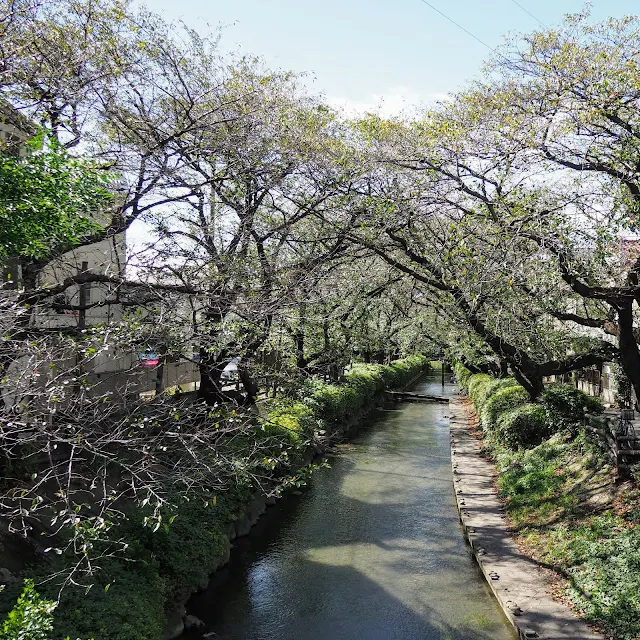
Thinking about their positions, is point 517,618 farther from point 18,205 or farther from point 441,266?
point 18,205

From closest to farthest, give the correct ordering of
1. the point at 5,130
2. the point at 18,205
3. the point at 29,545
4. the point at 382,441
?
the point at 18,205 < the point at 29,545 < the point at 5,130 < the point at 382,441

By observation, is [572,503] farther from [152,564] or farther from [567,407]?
[152,564]

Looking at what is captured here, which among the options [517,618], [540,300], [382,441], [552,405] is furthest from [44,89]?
[382,441]

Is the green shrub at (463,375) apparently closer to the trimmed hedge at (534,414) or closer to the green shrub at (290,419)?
the trimmed hedge at (534,414)

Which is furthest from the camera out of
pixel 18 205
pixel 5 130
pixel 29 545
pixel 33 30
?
pixel 5 130

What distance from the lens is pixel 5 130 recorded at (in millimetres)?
10672

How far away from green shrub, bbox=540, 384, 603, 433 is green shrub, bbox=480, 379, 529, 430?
288 centimetres

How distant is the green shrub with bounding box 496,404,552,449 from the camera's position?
14.8 metres

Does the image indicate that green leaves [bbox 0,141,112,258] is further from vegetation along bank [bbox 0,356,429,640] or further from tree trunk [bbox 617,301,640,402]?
tree trunk [bbox 617,301,640,402]

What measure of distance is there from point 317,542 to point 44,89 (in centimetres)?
983

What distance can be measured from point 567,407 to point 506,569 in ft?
18.2

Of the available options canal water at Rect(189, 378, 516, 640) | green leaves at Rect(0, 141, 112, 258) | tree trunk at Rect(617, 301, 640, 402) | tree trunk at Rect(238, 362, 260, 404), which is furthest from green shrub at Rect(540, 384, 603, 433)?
green leaves at Rect(0, 141, 112, 258)

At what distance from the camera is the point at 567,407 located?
45.2 ft

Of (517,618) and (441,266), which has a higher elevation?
(441,266)
